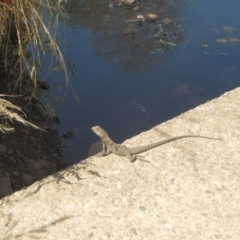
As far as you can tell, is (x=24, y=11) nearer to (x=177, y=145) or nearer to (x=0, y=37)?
(x=0, y=37)

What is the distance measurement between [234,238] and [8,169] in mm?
1903

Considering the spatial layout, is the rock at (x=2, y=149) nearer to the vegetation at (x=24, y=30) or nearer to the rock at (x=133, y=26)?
the vegetation at (x=24, y=30)

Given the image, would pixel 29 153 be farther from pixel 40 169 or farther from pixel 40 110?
pixel 40 110

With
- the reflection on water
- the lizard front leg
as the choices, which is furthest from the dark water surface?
the lizard front leg

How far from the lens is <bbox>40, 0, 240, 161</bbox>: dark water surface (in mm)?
5270

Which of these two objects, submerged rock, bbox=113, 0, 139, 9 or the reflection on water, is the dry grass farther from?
submerged rock, bbox=113, 0, 139, 9

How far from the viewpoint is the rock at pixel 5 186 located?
3537mm

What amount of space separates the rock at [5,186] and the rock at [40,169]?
28 centimetres

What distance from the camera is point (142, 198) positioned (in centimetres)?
267

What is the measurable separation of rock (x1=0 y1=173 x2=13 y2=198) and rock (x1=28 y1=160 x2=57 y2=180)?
281mm

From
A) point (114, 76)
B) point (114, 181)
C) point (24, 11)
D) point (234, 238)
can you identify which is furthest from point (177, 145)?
point (114, 76)

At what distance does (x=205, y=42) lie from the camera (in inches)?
260

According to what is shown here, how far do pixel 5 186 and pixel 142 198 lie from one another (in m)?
1.28

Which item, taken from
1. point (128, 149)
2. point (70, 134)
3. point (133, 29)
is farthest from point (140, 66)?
point (128, 149)
